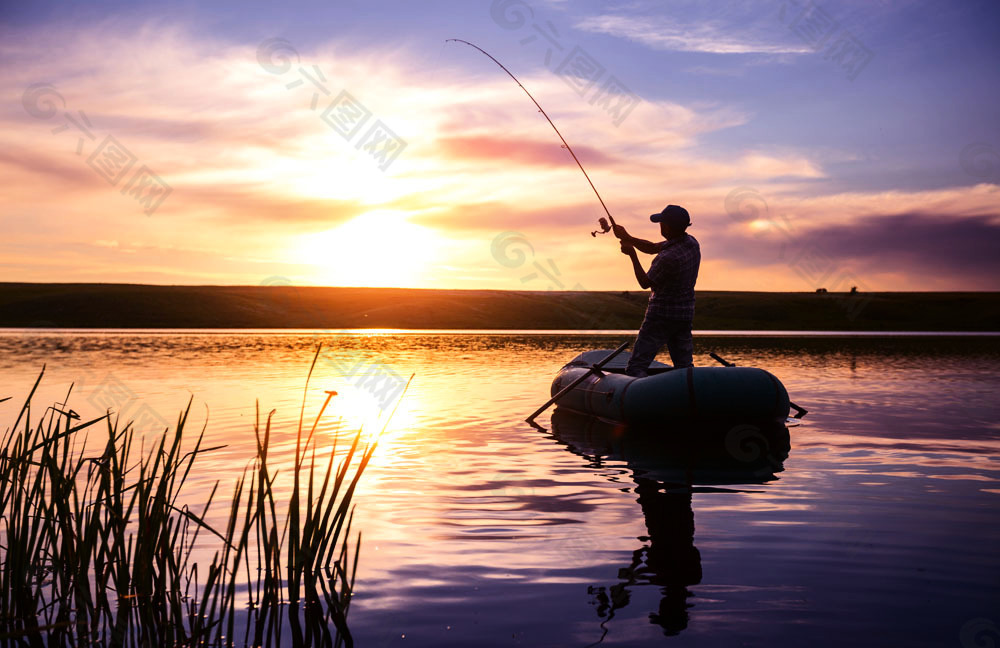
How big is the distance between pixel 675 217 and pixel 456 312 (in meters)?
85.0

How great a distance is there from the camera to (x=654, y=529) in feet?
22.7

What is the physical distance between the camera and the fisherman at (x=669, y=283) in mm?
12328

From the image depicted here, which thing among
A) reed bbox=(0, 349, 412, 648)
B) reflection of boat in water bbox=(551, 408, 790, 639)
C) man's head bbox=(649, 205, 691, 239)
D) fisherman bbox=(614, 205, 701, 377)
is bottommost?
reflection of boat in water bbox=(551, 408, 790, 639)

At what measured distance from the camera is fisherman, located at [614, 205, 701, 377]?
485 inches

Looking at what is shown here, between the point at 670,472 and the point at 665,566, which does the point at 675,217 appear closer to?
the point at 670,472

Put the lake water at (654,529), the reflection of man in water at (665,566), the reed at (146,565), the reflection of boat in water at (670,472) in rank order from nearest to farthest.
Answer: the reed at (146,565) < the lake water at (654,529) < the reflection of man in water at (665,566) < the reflection of boat in water at (670,472)

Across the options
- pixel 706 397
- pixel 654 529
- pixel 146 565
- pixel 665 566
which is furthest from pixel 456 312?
pixel 146 565

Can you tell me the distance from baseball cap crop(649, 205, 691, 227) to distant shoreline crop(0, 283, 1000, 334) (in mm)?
73127

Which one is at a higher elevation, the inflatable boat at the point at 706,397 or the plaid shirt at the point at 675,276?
the plaid shirt at the point at 675,276

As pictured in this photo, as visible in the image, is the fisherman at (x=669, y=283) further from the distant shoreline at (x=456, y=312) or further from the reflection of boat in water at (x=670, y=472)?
the distant shoreline at (x=456, y=312)

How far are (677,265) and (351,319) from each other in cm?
8304

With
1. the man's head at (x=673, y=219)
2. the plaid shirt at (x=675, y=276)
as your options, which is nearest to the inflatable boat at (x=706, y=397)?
the plaid shirt at (x=675, y=276)

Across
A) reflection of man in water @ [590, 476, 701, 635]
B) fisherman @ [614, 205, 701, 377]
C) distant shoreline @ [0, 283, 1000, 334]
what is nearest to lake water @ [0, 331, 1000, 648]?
reflection of man in water @ [590, 476, 701, 635]

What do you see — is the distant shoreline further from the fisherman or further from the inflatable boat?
the inflatable boat
